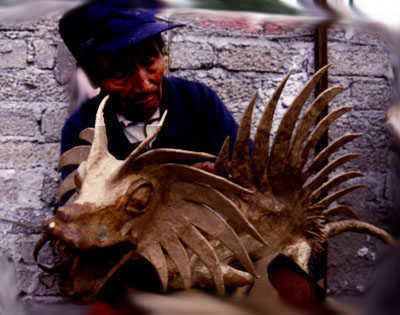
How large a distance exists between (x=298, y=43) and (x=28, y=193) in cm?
92

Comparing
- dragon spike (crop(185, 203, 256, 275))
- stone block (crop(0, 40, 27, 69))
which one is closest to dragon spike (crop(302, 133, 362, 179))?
dragon spike (crop(185, 203, 256, 275))

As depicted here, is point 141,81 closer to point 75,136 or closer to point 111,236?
point 75,136

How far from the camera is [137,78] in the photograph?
1.08 m

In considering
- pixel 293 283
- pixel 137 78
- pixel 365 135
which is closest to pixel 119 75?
pixel 137 78

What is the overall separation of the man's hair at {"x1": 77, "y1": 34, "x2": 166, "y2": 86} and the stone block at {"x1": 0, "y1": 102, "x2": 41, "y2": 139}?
30 centimetres

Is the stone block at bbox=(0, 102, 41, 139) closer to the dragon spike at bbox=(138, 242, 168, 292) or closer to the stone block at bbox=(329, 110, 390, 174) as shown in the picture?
the dragon spike at bbox=(138, 242, 168, 292)

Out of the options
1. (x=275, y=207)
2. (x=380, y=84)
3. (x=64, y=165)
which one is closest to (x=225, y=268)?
(x=275, y=207)

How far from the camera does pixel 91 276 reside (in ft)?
2.96

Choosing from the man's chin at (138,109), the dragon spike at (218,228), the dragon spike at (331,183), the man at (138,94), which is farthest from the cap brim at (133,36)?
the dragon spike at (331,183)

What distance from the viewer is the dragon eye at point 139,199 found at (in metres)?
0.89

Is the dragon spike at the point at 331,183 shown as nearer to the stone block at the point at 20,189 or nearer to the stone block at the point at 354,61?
the stone block at the point at 354,61

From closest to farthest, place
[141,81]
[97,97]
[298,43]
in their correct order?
[141,81] < [97,97] < [298,43]

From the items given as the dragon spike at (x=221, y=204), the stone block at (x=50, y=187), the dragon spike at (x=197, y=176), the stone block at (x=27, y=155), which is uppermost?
the dragon spike at (x=197, y=176)

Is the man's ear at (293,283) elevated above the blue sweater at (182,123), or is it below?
below
